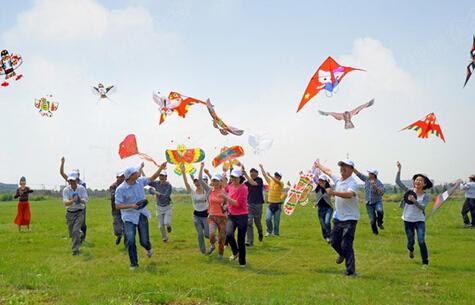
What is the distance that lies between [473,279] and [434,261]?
6.09 feet

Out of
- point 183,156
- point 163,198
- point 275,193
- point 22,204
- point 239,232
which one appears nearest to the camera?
point 239,232

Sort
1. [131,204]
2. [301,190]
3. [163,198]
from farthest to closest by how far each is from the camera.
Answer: [301,190], [163,198], [131,204]

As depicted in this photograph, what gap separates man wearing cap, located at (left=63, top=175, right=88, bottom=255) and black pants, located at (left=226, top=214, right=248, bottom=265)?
11.6 feet

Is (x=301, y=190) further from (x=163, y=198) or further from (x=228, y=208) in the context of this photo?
(x=228, y=208)

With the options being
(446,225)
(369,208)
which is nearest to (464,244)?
(369,208)

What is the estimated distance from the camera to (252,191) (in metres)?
13.7

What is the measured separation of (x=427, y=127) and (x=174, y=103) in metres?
7.98

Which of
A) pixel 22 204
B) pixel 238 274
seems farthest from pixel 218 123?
pixel 22 204

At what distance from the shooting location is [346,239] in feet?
28.7

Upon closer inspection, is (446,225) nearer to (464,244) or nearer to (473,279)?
(464,244)

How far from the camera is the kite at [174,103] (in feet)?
47.5

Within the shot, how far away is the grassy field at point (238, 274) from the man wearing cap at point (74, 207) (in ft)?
1.32

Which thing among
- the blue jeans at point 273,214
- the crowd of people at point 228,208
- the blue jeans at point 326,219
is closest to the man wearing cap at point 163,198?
the crowd of people at point 228,208

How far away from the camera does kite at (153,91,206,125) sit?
14.5 metres
